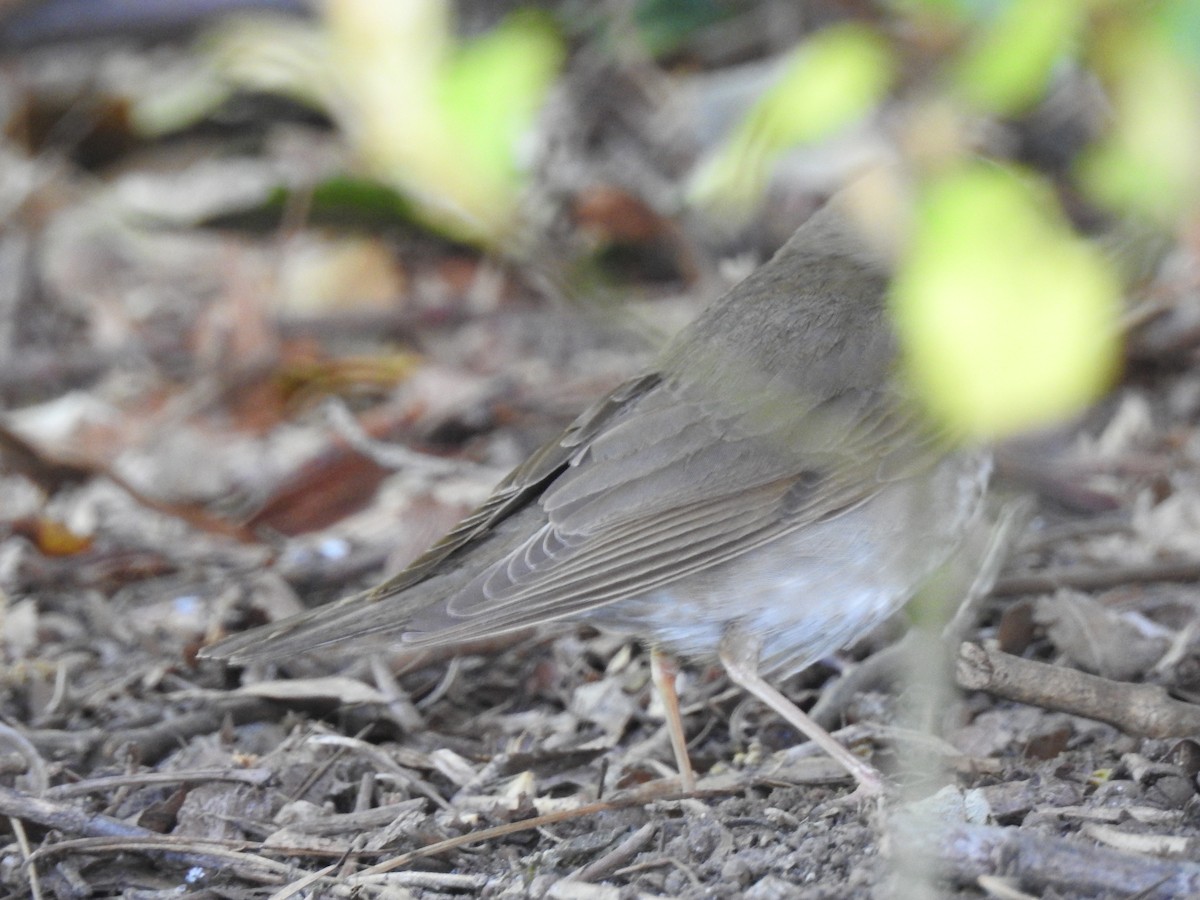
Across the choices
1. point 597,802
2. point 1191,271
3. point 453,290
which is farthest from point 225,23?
point 597,802

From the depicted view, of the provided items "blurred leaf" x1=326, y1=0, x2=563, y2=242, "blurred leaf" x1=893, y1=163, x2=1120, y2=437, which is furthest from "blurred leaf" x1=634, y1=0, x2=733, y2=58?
"blurred leaf" x1=893, y1=163, x2=1120, y2=437

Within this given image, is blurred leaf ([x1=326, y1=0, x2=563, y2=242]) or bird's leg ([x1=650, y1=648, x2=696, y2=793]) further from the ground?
blurred leaf ([x1=326, y1=0, x2=563, y2=242])

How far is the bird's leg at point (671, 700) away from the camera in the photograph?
150 inches

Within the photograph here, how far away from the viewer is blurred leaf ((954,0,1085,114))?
206cm

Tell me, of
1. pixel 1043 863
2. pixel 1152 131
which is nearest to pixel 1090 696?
pixel 1043 863

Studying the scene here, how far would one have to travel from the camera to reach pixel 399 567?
4.85 m

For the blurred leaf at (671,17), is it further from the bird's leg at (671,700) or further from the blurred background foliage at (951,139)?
the bird's leg at (671,700)

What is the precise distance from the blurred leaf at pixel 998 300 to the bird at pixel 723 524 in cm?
167

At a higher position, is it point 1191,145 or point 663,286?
point 1191,145

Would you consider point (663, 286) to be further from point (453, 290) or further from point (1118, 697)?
point (1118, 697)

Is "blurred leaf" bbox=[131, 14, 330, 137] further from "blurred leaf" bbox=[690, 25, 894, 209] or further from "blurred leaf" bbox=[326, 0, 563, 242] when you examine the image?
"blurred leaf" bbox=[326, 0, 563, 242]

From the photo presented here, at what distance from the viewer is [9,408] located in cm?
637

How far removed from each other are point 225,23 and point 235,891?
198 inches

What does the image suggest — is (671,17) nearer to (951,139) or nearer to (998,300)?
(951,139)
